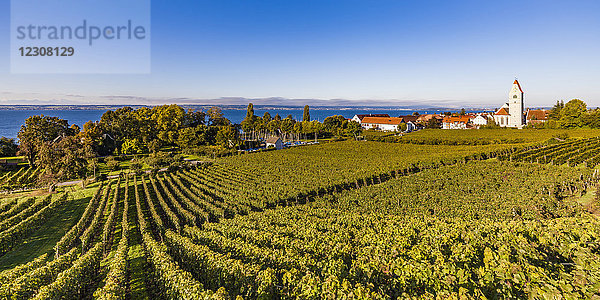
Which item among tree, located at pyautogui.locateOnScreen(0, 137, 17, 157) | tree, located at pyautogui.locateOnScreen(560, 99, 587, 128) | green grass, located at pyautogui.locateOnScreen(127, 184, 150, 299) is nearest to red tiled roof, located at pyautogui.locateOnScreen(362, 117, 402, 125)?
tree, located at pyautogui.locateOnScreen(560, 99, 587, 128)

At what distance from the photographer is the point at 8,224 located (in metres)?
19.4

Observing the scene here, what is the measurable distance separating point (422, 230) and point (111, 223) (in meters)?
21.7

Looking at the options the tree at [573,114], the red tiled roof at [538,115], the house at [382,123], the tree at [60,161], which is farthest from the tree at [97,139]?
the red tiled roof at [538,115]

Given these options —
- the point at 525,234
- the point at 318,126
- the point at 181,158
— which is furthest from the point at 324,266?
the point at 318,126

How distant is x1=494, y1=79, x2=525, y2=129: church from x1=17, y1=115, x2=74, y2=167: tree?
417ft

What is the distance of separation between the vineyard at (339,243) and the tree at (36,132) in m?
21.9

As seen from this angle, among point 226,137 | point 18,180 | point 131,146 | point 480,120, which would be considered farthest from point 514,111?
point 18,180

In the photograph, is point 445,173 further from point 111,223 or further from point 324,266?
point 111,223

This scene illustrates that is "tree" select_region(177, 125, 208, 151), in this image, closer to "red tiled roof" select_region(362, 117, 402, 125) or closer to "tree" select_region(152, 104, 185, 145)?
"tree" select_region(152, 104, 185, 145)

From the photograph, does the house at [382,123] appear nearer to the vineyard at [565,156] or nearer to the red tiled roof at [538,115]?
Result: the red tiled roof at [538,115]

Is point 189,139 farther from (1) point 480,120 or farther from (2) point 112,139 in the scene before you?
(1) point 480,120

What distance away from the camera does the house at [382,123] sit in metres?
109

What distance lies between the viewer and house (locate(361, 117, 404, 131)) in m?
109

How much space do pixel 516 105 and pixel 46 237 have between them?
122 meters
